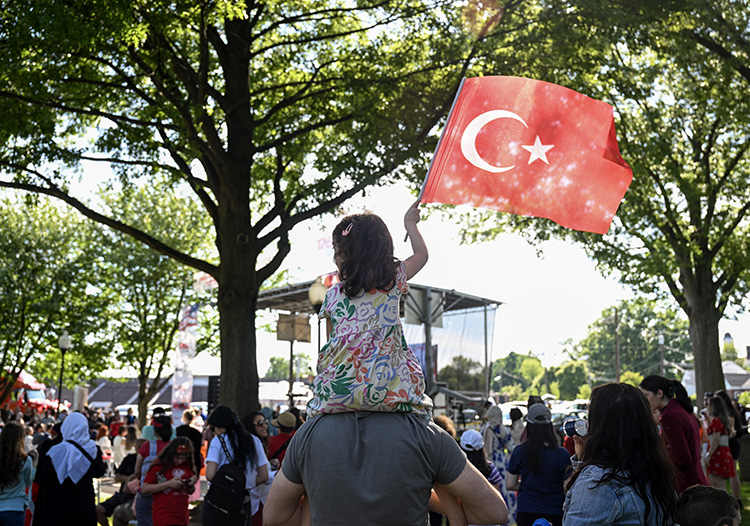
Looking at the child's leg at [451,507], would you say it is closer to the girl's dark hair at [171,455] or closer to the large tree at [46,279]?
the girl's dark hair at [171,455]

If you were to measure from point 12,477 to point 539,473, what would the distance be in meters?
5.31

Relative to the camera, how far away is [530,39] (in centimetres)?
1357

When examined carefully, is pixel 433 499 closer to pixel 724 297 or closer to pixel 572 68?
pixel 572 68

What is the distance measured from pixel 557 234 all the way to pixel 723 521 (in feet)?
62.2

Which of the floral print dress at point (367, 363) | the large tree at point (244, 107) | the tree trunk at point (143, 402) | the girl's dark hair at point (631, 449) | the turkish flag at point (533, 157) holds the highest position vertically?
the large tree at point (244, 107)

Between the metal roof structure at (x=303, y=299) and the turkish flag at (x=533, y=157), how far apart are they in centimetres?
1765

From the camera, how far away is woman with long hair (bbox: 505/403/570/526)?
7.44m

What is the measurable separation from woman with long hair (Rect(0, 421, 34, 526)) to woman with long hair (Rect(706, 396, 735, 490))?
9417mm

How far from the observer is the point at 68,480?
8172mm

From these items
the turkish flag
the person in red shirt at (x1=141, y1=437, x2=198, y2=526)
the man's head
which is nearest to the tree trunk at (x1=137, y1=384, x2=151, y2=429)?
the man's head

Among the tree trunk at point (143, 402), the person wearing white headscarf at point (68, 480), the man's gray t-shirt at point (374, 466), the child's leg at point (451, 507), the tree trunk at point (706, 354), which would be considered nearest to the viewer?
the man's gray t-shirt at point (374, 466)

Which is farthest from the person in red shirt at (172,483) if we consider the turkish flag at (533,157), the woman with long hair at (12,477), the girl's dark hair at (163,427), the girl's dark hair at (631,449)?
the girl's dark hair at (631,449)

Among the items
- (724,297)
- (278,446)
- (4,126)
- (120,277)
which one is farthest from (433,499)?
(120,277)

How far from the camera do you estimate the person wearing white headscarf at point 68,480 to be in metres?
8.13
